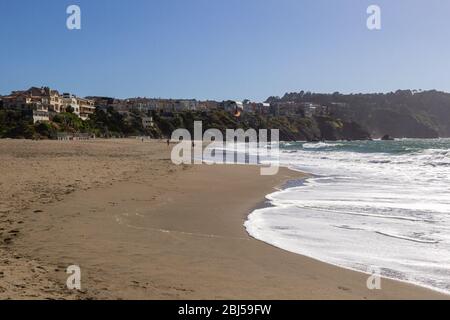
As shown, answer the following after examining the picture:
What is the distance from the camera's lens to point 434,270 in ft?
20.4

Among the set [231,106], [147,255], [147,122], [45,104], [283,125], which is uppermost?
[231,106]

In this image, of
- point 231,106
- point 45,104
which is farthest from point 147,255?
point 231,106

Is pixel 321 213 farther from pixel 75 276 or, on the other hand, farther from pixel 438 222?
pixel 75 276

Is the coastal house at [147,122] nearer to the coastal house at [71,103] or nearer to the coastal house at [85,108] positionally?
the coastal house at [85,108]

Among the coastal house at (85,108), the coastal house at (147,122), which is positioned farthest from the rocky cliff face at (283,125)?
the coastal house at (85,108)

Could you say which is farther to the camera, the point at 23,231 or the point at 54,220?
the point at 54,220

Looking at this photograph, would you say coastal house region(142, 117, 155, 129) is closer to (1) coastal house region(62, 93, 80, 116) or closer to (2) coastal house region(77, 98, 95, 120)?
(2) coastal house region(77, 98, 95, 120)

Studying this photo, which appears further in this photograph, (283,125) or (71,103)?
(283,125)

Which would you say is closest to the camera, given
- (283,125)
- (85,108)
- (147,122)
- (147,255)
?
(147,255)

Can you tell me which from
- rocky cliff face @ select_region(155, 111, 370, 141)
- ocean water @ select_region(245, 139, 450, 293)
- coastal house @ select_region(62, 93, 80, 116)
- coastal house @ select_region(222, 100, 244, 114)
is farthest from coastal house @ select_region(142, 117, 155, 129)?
ocean water @ select_region(245, 139, 450, 293)

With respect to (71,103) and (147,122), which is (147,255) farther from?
(147,122)

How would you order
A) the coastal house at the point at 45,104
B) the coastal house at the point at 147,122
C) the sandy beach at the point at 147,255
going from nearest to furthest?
the sandy beach at the point at 147,255 < the coastal house at the point at 45,104 < the coastal house at the point at 147,122
